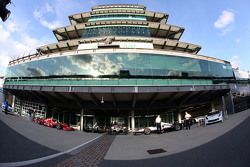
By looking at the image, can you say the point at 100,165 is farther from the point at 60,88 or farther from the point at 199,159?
the point at 60,88

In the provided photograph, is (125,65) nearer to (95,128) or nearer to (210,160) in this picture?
(95,128)

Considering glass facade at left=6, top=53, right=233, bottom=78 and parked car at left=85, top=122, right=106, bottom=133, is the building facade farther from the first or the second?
parked car at left=85, top=122, right=106, bottom=133

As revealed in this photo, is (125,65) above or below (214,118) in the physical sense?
above

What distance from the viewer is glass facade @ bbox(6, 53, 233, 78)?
21250mm

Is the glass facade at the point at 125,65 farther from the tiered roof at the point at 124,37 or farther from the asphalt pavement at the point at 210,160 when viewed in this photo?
the asphalt pavement at the point at 210,160

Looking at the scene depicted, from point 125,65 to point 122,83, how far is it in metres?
4.29

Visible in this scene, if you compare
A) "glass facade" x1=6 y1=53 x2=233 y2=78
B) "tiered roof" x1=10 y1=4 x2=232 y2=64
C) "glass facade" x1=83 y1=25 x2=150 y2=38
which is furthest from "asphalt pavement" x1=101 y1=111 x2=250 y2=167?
"glass facade" x1=83 y1=25 x2=150 y2=38

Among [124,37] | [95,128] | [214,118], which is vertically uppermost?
[124,37]

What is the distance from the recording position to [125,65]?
69.9 ft

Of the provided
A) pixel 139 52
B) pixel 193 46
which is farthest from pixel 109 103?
pixel 193 46

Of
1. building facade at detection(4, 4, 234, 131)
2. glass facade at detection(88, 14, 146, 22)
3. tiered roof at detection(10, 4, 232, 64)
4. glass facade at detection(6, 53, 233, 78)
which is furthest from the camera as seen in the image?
glass facade at detection(88, 14, 146, 22)

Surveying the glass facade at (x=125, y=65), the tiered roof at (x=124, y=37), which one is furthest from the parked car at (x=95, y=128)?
the tiered roof at (x=124, y=37)

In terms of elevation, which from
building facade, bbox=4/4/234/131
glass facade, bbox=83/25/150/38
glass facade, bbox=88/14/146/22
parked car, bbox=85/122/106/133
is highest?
glass facade, bbox=88/14/146/22

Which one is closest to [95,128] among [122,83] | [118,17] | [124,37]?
[122,83]
